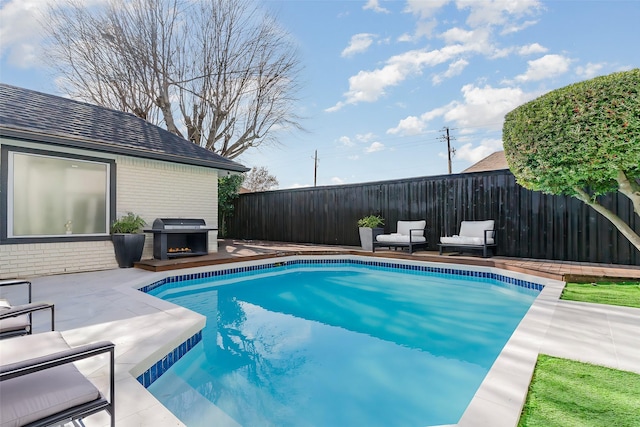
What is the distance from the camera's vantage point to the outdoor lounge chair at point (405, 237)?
7.78 metres

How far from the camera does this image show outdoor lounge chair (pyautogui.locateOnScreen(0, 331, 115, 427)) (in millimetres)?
1195

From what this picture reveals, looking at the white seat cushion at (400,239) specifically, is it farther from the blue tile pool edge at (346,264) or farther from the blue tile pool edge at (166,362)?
the blue tile pool edge at (166,362)

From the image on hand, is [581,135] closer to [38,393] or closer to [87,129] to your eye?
[38,393]

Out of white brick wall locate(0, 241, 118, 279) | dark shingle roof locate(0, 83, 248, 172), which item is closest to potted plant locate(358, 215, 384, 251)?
dark shingle roof locate(0, 83, 248, 172)

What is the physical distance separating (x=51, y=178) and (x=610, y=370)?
8.23m

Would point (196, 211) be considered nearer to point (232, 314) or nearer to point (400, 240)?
point (232, 314)

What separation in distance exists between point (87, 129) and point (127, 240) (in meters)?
2.38

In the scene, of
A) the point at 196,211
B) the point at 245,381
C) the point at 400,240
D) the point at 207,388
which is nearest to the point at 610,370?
the point at 245,381

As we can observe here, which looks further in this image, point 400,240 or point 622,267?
point 400,240

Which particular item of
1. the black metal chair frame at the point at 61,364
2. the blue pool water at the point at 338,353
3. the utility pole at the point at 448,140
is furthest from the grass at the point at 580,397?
the utility pole at the point at 448,140

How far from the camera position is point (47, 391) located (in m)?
1.32

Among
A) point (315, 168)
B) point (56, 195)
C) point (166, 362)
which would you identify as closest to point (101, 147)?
point (56, 195)

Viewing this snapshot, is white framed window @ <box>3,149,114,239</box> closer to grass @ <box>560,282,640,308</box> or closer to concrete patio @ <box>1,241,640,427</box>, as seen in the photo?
concrete patio @ <box>1,241,640,427</box>

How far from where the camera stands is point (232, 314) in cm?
427
